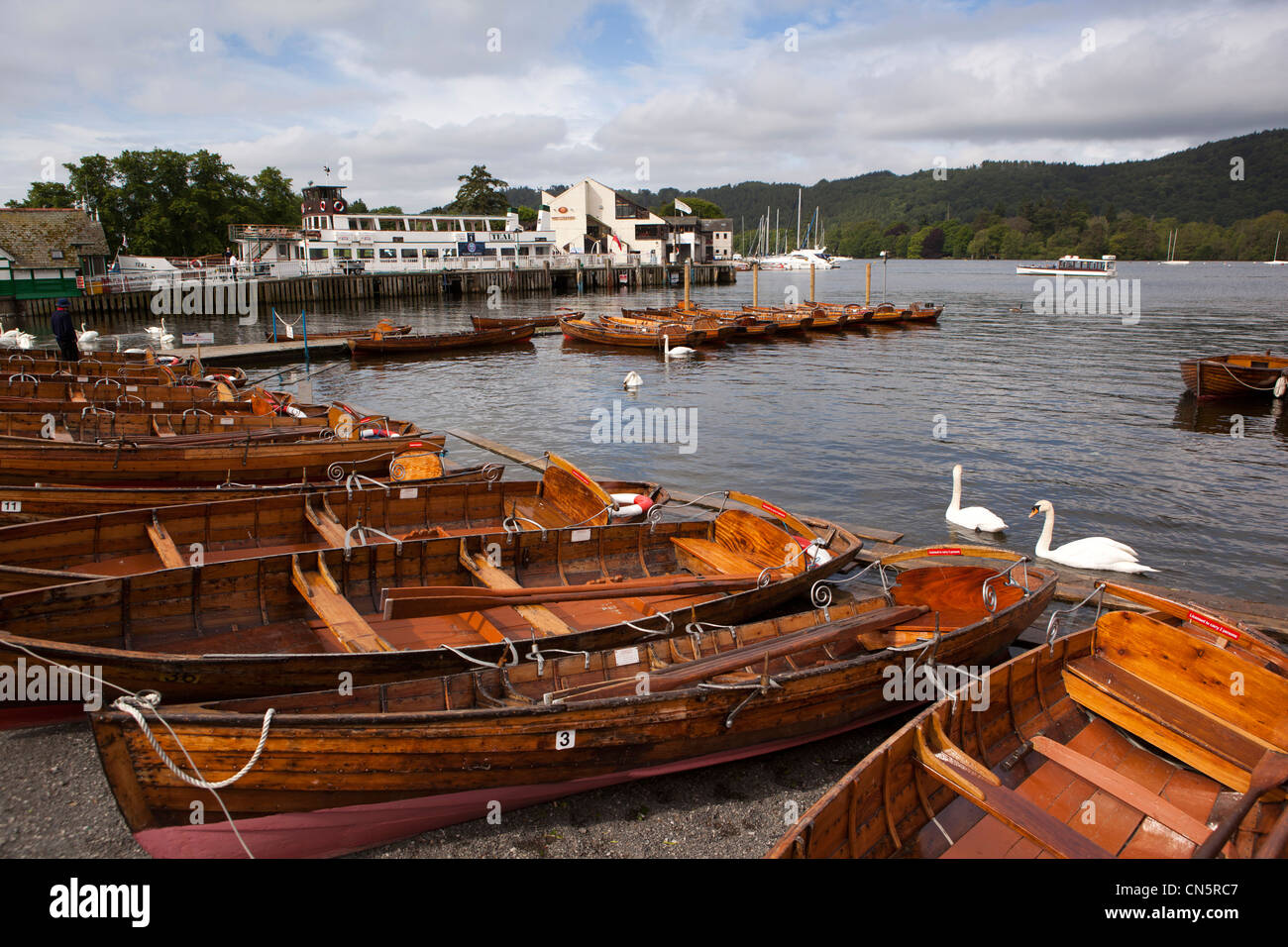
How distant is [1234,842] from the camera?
216 inches

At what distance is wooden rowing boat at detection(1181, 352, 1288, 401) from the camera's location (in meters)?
27.4

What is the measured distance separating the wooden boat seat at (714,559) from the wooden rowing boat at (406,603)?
2 centimetres

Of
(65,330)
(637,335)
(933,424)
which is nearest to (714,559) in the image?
(933,424)

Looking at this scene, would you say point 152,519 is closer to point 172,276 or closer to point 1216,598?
point 1216,598

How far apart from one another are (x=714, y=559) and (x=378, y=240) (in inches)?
3181

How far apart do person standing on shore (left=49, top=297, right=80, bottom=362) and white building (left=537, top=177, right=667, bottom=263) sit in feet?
261

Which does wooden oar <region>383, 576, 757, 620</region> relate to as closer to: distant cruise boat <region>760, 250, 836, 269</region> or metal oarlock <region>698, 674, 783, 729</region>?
metal oarlock <region>698, 674, 783, 729</region>

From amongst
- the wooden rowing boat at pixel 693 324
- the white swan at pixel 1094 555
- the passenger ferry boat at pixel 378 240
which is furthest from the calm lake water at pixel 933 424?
the passenger ferry boat at pixel 378 240

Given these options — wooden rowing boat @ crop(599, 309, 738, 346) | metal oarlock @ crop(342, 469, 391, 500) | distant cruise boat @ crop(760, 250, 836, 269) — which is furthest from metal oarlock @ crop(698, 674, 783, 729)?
distant cruise boat @ crop(760, 250, 836, 269)

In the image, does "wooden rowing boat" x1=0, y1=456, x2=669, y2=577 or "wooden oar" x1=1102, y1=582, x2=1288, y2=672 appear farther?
"wooden rowing boat" x1=0, y1=456, x2=669, y2=577

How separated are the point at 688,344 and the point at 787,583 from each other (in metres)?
36.4

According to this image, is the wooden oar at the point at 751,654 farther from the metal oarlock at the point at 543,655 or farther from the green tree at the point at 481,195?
the green tree at the point at 481,195

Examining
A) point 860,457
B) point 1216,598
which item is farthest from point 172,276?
point 1216,598

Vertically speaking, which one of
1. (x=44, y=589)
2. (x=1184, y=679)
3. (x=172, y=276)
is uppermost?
(x=172, y=276)
